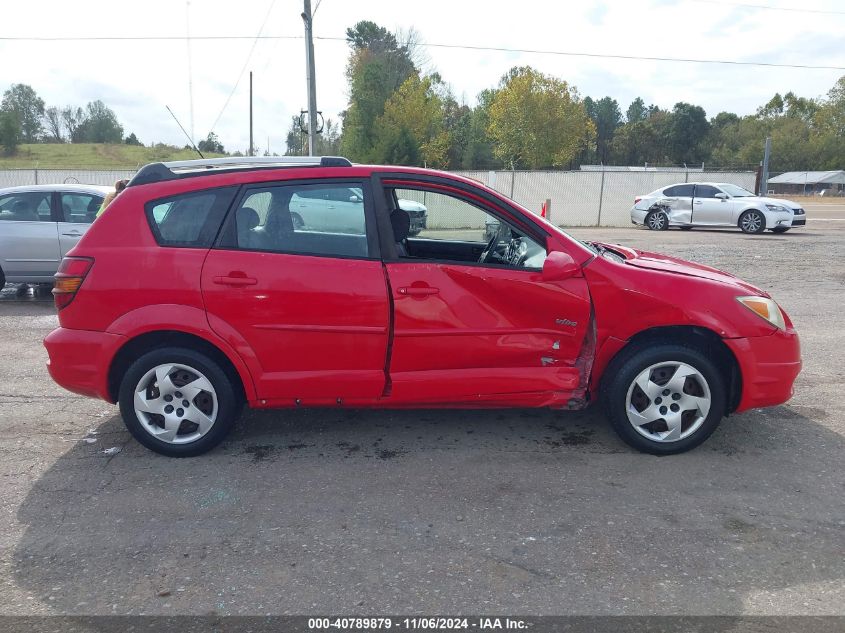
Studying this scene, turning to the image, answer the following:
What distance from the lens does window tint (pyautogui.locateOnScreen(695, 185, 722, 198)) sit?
795 inches

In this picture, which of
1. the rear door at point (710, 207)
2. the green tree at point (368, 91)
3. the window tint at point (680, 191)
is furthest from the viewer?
the green tree at point (368, 91)

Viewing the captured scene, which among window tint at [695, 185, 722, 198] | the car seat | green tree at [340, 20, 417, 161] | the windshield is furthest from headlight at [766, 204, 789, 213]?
green tree at [340, 20, 417, 161]

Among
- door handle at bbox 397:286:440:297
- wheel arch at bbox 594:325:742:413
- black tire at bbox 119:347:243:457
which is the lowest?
black tire at bbox 119:347:243:457

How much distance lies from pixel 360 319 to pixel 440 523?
127cm

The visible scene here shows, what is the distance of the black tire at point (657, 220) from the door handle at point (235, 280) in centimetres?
1928

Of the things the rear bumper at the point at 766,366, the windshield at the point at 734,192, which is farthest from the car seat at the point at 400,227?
the windshield at the point at 734,192

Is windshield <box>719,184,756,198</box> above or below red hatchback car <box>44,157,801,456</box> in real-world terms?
above

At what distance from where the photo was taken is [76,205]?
30.6 feet

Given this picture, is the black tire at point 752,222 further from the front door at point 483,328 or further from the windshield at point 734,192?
the front door at point 483,328

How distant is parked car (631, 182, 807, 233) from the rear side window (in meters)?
18.7

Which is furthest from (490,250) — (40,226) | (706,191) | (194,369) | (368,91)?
(368,91)

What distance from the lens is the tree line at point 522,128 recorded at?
138 feet

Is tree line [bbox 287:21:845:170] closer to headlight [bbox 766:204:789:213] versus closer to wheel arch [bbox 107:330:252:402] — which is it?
headlight [bbox 766:204:789:213]

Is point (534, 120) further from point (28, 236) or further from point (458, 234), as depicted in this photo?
point (458, 234)
